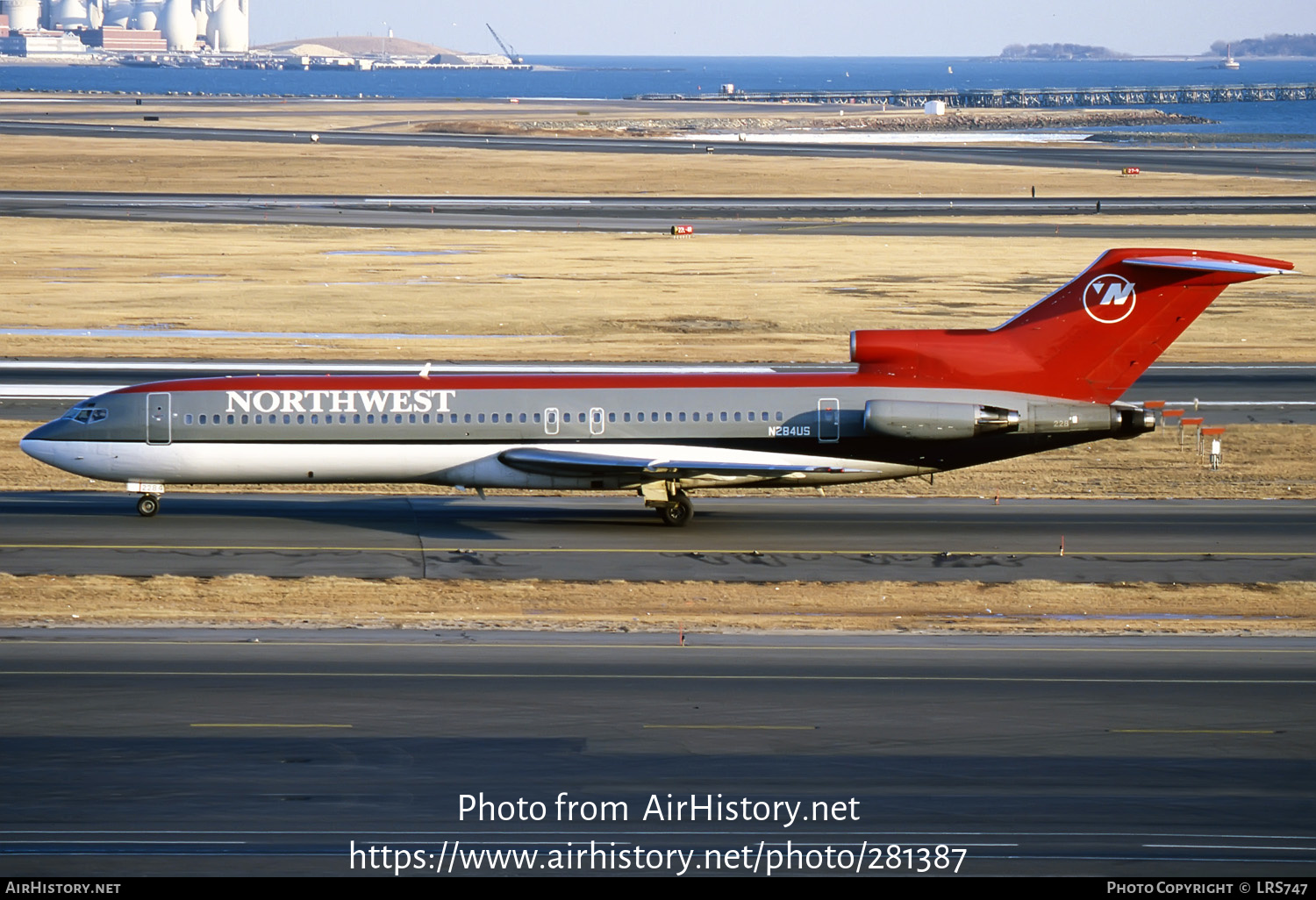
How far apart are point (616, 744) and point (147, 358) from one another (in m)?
39.4

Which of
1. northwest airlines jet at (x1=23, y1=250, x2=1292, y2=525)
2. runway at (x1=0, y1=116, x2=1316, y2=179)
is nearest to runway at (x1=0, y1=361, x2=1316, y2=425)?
→ northwest airlines jet at (x1=23, y1=250, x2=1292, y2=525)

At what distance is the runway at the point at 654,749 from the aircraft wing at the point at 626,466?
7.51 meters

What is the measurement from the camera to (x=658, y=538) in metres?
35.6

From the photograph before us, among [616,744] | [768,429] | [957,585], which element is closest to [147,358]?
[768,429]

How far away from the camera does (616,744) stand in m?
22.1

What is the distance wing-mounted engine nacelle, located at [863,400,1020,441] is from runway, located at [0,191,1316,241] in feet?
173

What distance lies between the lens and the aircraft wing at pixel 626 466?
3484 cm

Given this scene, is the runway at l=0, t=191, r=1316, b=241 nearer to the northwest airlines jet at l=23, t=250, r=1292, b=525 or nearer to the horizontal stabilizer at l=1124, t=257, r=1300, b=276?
the northwest airlines jet at l=23, t=250, r=1292, b=525

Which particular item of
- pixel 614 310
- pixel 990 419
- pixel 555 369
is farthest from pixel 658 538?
pixel 614 310

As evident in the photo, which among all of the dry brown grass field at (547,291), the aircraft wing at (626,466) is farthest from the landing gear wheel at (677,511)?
the dry brown grass field at (547,291)

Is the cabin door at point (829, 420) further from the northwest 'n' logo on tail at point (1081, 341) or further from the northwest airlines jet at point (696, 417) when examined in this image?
the northwest 'n' logo on tail at point (1081, 341)

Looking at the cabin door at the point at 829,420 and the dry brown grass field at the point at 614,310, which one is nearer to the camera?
the dry brown grass field at the point at 614,310

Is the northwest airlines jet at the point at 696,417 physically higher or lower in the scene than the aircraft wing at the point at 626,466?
higher

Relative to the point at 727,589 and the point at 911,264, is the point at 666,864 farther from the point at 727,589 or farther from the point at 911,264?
the point at 911,264
